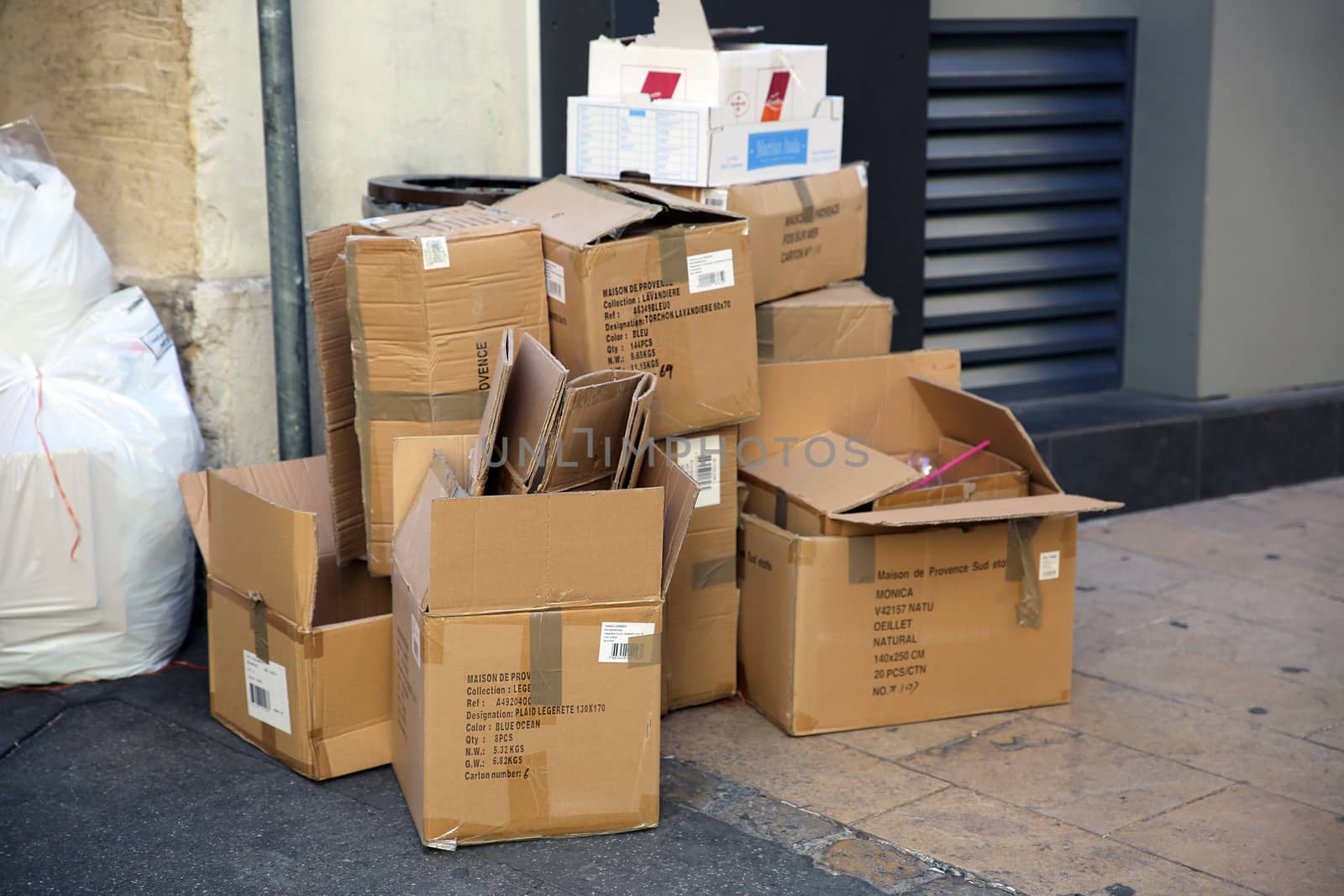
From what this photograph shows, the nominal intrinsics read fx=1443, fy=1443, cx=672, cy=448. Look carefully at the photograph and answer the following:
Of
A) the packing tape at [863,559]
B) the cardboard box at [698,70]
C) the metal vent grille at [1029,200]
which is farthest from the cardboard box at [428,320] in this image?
the metal vent grille at [1029,200]

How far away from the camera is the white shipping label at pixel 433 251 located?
2.92 meters

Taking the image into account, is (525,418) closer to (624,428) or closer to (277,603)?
(624,428)

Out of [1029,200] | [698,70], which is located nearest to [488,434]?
[698,70]

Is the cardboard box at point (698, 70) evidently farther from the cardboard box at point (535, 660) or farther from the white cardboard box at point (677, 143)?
the cardboard box at point (535, 660)

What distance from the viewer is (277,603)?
3.02 meters

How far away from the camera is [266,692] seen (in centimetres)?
311

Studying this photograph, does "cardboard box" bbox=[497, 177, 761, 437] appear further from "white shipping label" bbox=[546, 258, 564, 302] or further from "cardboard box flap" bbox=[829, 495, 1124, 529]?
"cardboard box flap" bbox=[829, 495, 1124, 529]

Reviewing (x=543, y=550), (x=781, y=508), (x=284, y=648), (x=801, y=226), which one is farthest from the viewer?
(x=801, y=226)

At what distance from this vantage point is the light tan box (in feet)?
9.65

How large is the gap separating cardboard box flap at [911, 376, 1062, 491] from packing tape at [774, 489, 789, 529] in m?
0.52

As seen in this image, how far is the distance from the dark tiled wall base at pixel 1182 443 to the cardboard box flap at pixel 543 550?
256cm

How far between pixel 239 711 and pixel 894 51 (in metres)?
2.78

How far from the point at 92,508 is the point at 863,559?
1823 mm

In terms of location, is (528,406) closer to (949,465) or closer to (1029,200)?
(949,465)
